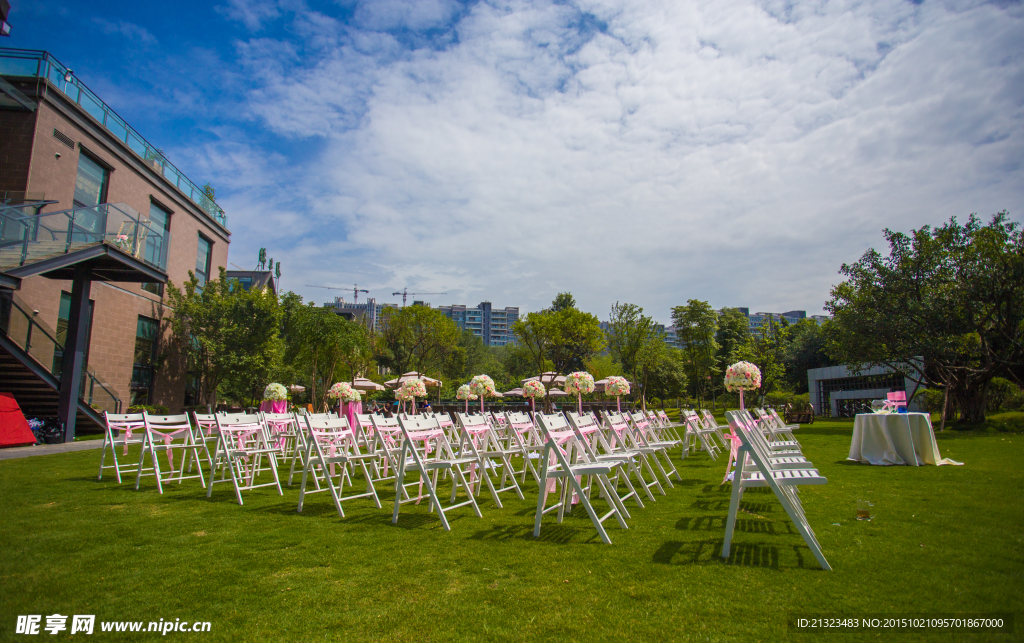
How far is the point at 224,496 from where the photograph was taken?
586cm

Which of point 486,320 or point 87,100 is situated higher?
point 486,320

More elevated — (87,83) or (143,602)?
(87,83)

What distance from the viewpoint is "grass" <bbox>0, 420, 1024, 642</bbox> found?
8.15ft

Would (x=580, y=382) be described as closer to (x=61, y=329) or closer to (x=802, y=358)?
(x=61, y=329)

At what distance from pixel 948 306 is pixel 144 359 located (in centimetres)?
2685

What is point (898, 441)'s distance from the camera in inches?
324

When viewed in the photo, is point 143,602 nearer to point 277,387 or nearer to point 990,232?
point 277,387

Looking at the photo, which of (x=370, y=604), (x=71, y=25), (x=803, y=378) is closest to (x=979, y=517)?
(x=370, y=604)

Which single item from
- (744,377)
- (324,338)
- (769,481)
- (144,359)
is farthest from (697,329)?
(769,481)

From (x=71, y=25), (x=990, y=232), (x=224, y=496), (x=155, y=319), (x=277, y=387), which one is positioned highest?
(x=71, y=25)

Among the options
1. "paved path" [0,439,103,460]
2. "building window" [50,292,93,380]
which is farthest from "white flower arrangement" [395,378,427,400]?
"building window" [50,292,93,380]

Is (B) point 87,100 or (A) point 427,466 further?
A: (B) point 87,100

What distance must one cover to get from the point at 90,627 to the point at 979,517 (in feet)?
20.6

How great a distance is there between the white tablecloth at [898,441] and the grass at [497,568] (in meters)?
2.93
